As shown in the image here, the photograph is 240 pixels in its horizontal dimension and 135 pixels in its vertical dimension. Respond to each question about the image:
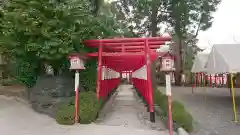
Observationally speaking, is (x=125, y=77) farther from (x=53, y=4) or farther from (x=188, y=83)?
(x=53, y=4)

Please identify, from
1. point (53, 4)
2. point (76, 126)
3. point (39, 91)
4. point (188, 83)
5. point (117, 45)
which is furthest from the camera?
point (188, 83)

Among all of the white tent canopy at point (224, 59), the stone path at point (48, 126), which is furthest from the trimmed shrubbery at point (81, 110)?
the white tent canopy at point (224, 59)

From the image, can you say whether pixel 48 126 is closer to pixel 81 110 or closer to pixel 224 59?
pixel 81 110

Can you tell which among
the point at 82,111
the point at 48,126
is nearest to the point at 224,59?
the point at 82,111

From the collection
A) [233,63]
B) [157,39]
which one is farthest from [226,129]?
[157,39]

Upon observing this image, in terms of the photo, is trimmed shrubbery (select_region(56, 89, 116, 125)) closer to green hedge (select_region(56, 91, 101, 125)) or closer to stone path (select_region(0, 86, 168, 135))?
green hedge (select_region(56, 91, 101, 125))

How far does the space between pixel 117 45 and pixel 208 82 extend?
26.4 metres

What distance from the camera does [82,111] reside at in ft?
25.9

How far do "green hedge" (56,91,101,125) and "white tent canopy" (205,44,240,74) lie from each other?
538 centimetres

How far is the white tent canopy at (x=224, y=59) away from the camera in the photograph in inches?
389

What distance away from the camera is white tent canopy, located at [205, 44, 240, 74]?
987 centimetres

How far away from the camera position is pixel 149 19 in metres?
24.0

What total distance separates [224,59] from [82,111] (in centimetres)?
619

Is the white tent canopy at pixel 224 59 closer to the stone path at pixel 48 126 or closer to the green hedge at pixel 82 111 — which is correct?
the stone path at pixel 48 126
